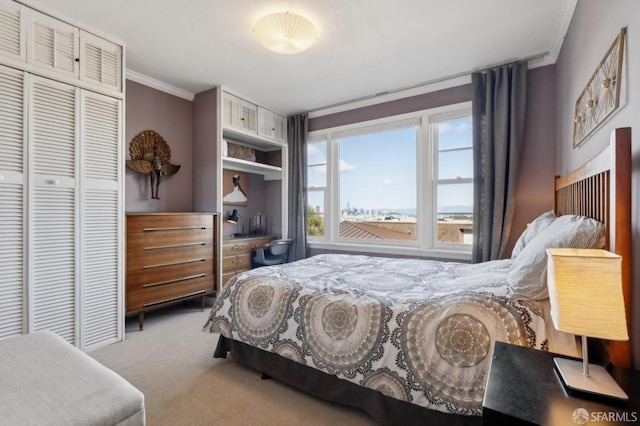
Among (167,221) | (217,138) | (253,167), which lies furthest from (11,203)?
(253,167)

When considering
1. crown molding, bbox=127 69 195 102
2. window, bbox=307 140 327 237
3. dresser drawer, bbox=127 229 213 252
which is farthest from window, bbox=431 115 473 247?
crown molding, bbox=127 69 195 102

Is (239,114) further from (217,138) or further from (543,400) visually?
(543,400)

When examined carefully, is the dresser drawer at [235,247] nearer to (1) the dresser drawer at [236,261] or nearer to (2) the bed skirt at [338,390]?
(1) the dresser drawer at [236,261]

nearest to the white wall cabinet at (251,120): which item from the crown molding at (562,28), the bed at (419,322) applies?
the bed at (419,322)

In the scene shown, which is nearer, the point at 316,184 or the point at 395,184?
the point at 395,184

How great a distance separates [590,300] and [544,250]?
0.61 meters

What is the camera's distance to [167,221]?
10.1ft

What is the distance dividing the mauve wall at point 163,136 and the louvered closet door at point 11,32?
3.60 ft

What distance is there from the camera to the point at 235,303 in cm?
215

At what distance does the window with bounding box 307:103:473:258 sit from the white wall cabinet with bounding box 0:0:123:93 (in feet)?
8.56

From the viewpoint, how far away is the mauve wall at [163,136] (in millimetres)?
3326

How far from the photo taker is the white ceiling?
2.23 m

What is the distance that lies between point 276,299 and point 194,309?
2145 millimetres

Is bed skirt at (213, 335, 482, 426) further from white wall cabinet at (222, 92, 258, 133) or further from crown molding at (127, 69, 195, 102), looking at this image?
crown molding at (127, 69, 195, 102)
